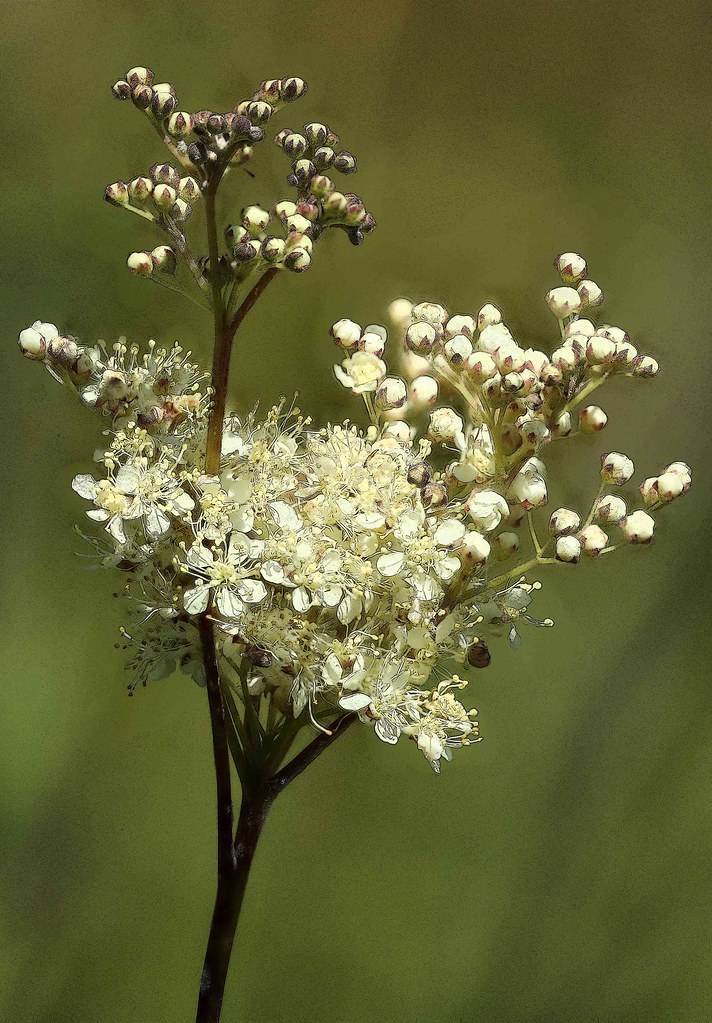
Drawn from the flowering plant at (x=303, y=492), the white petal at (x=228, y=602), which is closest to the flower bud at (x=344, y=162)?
the flowering plant at (x=303, y=492)

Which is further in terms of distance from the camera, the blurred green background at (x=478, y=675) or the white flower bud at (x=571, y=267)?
the blurred green background at (x=478, y=675)

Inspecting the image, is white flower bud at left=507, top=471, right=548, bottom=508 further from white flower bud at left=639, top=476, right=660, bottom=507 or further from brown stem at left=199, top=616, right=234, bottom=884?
brown stem at left=199, top=616, right=234, bottom=884

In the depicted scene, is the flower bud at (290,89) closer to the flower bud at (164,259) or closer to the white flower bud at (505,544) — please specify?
the flower bud at (164,259)

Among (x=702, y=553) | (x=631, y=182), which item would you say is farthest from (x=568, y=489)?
(x=631, y=182)

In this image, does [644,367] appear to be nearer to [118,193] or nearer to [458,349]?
[458,349]

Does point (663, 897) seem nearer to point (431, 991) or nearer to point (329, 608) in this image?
point (431, 991)

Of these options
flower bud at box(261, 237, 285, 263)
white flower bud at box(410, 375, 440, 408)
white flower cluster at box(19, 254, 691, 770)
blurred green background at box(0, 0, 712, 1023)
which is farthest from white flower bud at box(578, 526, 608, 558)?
blurred green background at box(0, 0, 712, 1023)
